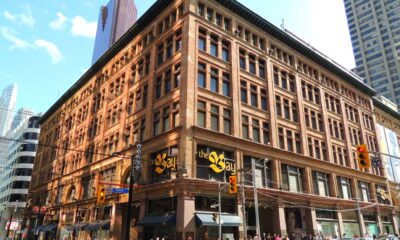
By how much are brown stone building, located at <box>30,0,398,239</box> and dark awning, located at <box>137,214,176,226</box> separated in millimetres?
142

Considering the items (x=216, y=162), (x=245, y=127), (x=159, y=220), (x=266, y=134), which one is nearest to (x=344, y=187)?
(x=266, y=134)

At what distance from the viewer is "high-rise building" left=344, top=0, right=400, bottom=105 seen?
416ft

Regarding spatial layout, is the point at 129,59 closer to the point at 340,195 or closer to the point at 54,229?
the point at 54,229

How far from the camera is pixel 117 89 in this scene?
49.9 meters

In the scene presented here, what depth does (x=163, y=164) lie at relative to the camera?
3297cm

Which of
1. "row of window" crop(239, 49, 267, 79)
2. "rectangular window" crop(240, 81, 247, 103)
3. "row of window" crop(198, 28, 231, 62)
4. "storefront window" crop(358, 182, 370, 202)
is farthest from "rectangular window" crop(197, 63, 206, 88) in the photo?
"storefront window" crop(358, 182, 370, 202)

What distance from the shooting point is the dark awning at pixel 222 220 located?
2870cm

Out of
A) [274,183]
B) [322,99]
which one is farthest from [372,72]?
[274,183]

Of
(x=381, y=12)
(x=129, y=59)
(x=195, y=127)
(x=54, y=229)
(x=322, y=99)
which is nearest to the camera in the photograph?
(x=195, y=127)

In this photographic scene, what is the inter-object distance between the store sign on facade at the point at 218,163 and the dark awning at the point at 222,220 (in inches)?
173

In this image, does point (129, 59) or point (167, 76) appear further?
point (129, 59)

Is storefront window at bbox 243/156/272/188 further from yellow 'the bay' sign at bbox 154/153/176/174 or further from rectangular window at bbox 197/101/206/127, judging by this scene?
yellow 'the bay' sign at bbox 154/153/176/174

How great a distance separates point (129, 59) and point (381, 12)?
125m

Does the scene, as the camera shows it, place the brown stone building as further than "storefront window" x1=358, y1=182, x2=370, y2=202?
No
